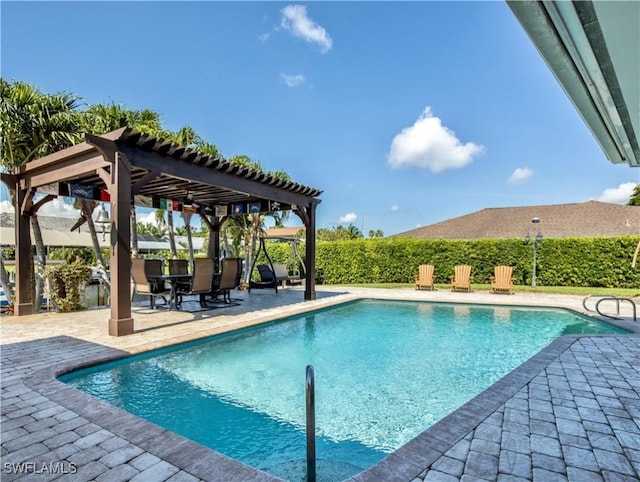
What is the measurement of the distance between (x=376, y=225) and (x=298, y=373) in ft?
191

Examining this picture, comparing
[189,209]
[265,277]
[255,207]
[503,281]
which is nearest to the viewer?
[255,207]

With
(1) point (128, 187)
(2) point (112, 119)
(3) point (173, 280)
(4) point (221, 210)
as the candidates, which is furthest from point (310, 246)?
(2) point (112, 119)

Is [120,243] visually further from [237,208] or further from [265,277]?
[265,277]

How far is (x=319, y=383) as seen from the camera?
17.1ft

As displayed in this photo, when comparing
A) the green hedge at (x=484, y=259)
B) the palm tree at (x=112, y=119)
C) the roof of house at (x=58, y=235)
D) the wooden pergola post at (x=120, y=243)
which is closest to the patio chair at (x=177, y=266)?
the palm tree at (x=112, y=119)

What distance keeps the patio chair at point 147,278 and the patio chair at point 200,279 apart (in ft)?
1.57

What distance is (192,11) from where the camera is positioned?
33.9ft

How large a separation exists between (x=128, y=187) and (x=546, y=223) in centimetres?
2610

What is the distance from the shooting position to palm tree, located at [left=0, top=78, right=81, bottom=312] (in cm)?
774

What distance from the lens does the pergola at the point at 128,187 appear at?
625 centimetres

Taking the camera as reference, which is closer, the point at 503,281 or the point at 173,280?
the point at 173,280

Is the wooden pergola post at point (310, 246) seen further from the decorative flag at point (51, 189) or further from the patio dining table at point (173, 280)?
the decorative flag at point (51, 189)

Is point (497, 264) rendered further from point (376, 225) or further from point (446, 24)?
point (376, 225)

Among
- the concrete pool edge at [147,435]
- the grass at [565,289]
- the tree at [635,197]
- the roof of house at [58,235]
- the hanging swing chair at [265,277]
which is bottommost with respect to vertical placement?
the grass at [565,289]
